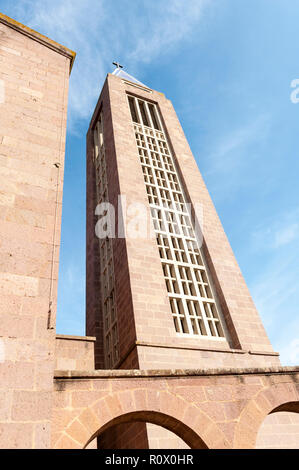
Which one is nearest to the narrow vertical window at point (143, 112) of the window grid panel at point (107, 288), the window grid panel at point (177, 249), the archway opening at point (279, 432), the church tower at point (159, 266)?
the church tower at point (159, 266)

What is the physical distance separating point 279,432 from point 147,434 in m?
4.26

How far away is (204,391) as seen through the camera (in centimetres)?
554

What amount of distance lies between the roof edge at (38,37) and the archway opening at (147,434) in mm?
8314

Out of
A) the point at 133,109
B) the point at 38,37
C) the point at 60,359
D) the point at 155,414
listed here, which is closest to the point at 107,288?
the point at 60,359

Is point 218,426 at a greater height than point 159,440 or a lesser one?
lesser

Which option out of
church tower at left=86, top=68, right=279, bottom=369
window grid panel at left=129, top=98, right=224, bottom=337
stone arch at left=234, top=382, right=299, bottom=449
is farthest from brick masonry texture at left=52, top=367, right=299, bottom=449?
window grid panel at left=129, top=98, right=224, bottom=337

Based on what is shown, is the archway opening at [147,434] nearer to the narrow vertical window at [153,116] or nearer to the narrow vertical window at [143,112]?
the narrow vertical window at [153,116]

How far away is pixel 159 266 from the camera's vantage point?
42.5 feet

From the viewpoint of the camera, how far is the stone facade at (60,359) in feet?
13.8

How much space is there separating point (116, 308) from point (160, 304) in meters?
2.39

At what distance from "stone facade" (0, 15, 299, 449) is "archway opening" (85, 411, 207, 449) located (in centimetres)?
3

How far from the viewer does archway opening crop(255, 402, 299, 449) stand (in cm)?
994
